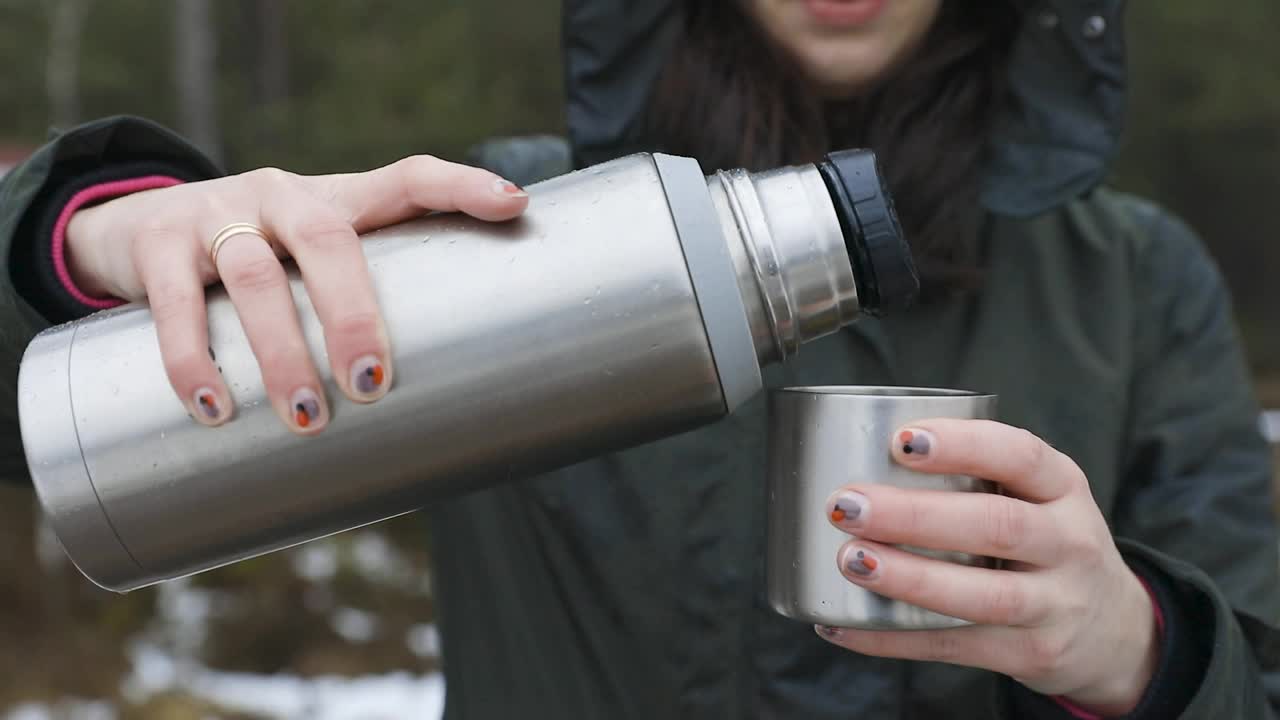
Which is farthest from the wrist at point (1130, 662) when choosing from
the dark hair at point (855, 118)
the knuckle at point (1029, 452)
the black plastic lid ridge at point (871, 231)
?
the dark hair at point (855, 118)

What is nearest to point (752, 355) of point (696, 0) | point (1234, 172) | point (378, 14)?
point (696, 0)

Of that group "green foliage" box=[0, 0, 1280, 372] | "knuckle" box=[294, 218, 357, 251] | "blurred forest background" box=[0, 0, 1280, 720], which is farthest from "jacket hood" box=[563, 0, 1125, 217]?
"green foliage" box=[0, 0, 1280, 372]

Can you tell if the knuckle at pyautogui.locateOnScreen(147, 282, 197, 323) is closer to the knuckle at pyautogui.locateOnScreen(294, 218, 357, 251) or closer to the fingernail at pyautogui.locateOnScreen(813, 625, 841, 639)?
the knuckle at pyautogui.locateOnScreen(294, 218, 357, 251)

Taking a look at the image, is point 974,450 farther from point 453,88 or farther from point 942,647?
point 453,88

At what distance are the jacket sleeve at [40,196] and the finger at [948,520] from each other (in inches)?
23.5

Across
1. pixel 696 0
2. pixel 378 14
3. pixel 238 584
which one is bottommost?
pixel 238 584

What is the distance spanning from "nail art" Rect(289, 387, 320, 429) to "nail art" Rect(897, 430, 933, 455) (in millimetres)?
360

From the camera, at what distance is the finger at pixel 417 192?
686 mm

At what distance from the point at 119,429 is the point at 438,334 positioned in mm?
208

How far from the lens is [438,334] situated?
2.22 ft

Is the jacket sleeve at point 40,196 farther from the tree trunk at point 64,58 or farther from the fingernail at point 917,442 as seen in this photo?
the tree trunk at point 64,58

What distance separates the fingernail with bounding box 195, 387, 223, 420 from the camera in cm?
66

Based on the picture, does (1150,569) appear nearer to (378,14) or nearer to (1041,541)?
(1041,541)

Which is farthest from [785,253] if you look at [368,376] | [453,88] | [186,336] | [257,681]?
[453,88]
